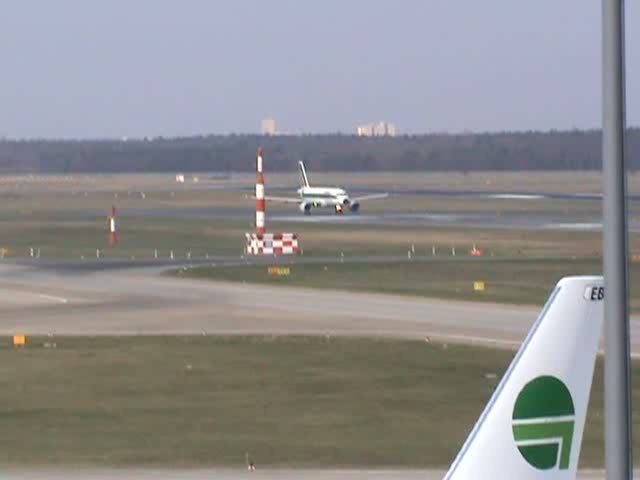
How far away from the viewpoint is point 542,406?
13766 millimetres

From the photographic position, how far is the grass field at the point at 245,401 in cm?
2925

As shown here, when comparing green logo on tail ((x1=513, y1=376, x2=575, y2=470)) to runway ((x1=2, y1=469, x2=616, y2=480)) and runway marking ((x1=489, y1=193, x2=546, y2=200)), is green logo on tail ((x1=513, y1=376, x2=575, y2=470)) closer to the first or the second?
runway ((x1=2, y1=469, x2=616, y2=480))

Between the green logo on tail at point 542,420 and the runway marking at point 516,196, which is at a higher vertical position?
the green logo on tail at point 542,420

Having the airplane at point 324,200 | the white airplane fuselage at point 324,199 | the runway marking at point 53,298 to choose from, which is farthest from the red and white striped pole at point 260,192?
the white airplane fuselage at point 324,199

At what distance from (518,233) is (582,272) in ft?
107

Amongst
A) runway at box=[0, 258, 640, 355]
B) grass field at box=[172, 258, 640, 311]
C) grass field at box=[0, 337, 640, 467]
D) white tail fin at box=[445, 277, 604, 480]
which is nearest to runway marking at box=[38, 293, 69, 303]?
runway at box=[0, 258, 640, 355]

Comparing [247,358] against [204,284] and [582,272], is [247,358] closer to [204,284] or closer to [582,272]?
[204,284]

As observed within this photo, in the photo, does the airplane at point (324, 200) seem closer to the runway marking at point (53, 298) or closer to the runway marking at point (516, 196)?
the runway marking at point (516, 196)

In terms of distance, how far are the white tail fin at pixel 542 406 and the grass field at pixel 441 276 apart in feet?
146

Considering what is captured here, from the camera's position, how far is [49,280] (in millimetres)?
69938

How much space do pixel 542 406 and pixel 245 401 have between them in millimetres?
22694

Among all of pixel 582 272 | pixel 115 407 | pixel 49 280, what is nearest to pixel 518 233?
pixel 582 272

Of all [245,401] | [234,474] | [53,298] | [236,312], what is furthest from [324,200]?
[234,474]

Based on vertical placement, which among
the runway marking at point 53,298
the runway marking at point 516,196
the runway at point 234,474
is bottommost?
the runway marking at point 516,196
